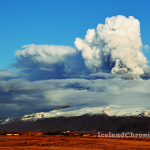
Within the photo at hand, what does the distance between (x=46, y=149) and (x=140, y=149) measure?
2803cm

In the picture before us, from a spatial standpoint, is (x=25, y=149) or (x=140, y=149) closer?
(x=25, y=149)

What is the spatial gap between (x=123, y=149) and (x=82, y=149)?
1232cm

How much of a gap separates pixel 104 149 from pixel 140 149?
1106cm

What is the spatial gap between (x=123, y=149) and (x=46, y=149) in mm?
22643

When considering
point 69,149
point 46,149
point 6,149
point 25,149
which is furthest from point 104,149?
point 6,149

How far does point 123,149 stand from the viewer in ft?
244

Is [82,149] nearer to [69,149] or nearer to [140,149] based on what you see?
[69,149]

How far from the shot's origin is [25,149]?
70.8 m

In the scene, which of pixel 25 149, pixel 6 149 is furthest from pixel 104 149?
pixel 6 149

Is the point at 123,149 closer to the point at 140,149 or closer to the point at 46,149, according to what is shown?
the point at 140,149

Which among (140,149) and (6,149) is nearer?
(6,149)

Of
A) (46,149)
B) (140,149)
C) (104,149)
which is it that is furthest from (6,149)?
(140,149)

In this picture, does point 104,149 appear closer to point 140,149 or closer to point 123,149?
point 123,149

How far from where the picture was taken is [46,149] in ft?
234
